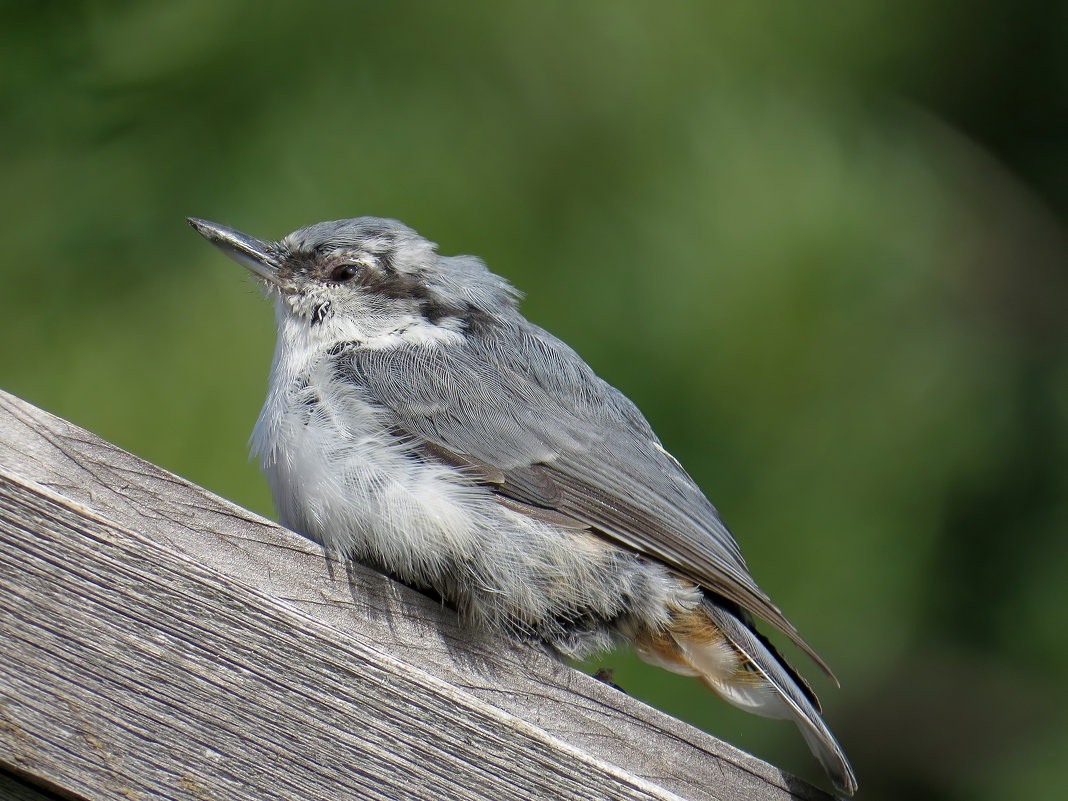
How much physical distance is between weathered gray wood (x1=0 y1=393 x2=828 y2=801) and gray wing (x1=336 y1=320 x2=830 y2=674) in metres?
0.56

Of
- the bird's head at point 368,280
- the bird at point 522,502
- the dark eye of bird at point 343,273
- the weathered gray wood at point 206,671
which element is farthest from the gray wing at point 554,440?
the weathered gray wood at point 206,671

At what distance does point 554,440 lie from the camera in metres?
2.31

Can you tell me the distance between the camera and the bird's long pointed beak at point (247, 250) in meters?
2.77

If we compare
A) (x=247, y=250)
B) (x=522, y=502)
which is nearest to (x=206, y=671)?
(x=522, y=502)

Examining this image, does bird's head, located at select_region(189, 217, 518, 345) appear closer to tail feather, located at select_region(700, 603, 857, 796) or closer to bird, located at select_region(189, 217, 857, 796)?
bird, located at select_region(189, 217, 857, 796)

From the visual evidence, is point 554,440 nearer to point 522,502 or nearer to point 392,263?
point 522,502

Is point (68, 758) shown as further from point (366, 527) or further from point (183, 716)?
point (366, 527)

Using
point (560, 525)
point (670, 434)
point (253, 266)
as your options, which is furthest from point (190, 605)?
point (670, 434)

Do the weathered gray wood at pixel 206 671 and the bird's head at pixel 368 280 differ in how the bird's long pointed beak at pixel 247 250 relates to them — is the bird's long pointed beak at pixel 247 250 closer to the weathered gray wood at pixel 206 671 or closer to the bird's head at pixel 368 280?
the bird's head at pixel 368 280

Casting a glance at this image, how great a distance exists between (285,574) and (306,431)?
0.62 meters

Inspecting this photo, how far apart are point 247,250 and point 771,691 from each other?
5.58ft

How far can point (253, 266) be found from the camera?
280cm

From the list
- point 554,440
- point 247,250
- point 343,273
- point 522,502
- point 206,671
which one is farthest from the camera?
point 343,273

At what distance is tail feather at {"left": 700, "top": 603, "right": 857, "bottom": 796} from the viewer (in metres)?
1.93
